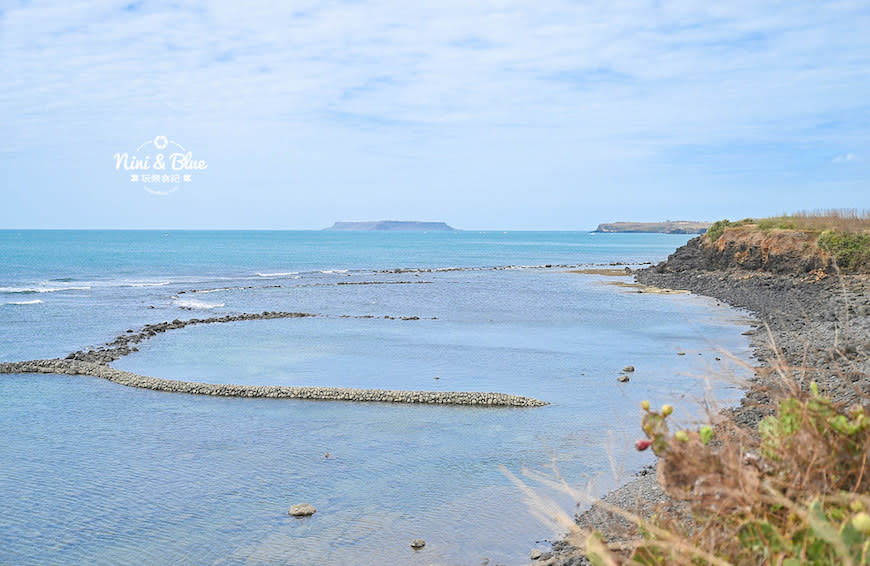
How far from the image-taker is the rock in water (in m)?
10.8

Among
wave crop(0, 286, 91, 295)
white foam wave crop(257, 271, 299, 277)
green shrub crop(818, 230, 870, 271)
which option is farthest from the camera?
white foam wave crop(257, 271, 299, 277)

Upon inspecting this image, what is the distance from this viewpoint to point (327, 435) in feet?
50.5

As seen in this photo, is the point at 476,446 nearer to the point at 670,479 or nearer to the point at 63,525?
the point at 63,525

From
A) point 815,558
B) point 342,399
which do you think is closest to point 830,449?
point 815,558

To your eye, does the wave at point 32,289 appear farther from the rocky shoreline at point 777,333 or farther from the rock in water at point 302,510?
the rock in water at point 302,510

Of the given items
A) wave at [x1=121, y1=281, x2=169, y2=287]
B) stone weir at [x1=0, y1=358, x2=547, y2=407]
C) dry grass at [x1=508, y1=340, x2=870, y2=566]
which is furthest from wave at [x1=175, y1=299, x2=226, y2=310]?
dry grass at [x1=508, y1=340, x2=870, y2=566]

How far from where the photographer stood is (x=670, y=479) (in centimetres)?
363

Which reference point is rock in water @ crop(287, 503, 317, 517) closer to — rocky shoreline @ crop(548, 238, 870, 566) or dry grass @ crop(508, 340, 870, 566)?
rocky shoreline @ crop(548, 238, 870, 566)

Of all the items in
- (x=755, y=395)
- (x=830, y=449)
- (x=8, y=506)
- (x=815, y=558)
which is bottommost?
(x=8, y=506)

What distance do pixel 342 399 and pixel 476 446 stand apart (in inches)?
210

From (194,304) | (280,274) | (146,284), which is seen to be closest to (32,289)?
(146,284)

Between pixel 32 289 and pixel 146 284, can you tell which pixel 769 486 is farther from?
pixel 146 284

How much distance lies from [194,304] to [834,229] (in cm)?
3878

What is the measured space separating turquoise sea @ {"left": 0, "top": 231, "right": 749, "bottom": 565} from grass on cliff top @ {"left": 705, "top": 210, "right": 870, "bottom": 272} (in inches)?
412
